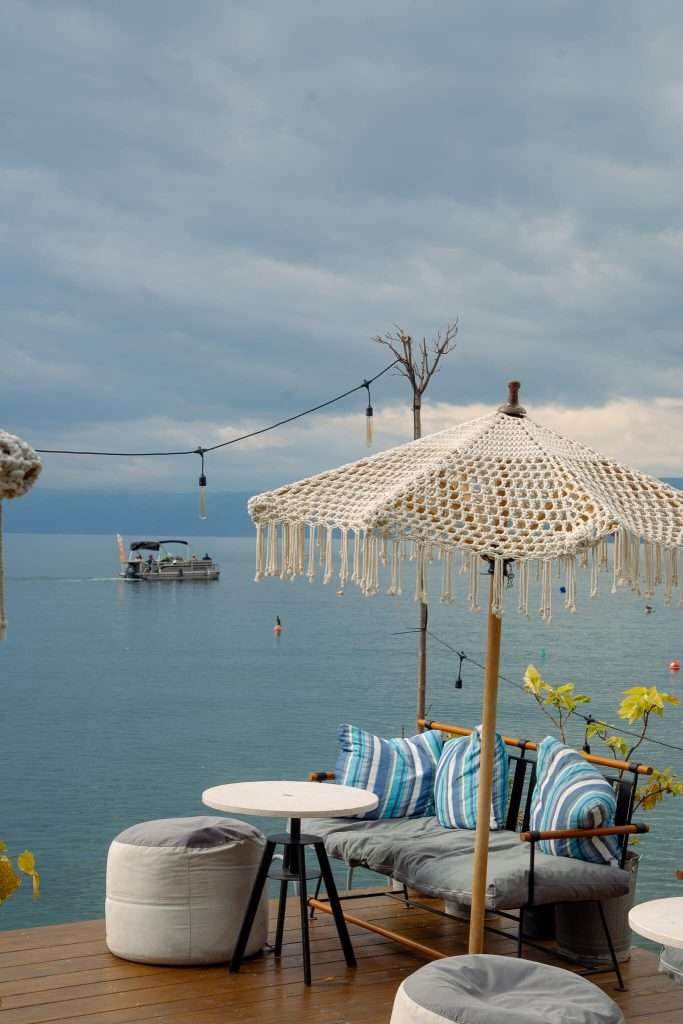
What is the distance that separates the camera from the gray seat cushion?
3904 millimetres

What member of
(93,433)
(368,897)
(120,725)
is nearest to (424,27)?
(368,897)

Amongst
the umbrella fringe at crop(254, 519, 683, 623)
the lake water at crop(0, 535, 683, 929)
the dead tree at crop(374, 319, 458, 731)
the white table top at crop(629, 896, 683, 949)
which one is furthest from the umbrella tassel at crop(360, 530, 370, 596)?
the lake water at crop(0, 535, 683, 929)

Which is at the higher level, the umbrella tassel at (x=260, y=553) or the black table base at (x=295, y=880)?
the umbrella tassel at (x=260, y=553)

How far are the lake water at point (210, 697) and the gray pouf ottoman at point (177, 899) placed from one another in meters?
8.78

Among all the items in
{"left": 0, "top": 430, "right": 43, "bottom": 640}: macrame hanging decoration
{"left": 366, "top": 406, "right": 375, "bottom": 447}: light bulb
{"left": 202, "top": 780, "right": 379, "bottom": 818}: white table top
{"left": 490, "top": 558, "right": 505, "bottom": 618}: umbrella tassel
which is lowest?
{"left": 202, "top": 780, "right": 379, "bottom": 818}: white table top

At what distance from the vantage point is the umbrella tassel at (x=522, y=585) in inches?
126

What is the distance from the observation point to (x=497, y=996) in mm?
2736

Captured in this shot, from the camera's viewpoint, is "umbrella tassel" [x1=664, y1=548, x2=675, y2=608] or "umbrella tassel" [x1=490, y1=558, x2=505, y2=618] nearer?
"umbrella tassel" [x1=490, y1=558, x2=505, y2=618]

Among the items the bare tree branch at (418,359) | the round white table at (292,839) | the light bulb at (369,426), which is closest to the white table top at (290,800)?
the round white table at (292,839)

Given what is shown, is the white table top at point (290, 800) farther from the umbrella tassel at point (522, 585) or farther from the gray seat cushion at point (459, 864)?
the umbrella tassel at point (522, 585)

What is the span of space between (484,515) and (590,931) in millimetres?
1794

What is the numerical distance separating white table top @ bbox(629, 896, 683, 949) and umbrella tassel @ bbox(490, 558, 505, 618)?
33.9 inches

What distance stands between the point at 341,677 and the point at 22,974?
34.8 metres

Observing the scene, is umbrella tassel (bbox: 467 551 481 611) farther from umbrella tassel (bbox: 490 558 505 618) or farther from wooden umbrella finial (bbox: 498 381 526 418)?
wooden umbrella finial (bbox: 498 381 526 418)
